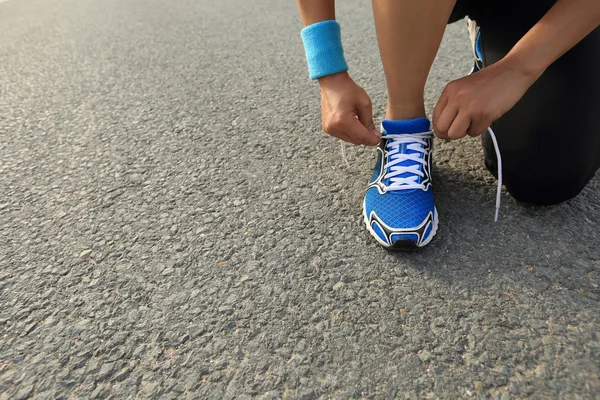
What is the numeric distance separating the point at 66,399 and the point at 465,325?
675 millimetres

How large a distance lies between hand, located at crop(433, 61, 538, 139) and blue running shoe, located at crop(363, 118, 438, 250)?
0.15m

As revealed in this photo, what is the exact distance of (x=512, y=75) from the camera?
3.17ft

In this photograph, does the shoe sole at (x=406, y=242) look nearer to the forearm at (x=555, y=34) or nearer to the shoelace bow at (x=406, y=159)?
the shoelace bow at (x=406, y=159)

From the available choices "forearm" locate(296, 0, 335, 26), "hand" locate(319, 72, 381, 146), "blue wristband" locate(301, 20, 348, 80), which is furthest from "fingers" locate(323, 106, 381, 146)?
"forearm" locate(296, 0, 335, 26)

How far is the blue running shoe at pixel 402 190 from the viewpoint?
1.02m

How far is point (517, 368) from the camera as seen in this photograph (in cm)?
79

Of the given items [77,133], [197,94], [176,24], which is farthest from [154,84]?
[176,24]

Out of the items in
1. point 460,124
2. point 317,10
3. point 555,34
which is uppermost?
point 317,10

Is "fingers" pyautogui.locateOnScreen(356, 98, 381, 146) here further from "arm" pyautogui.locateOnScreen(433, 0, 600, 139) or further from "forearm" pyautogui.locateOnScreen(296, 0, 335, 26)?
"forearm" pyautogui.locateOnScreen(296, 0, 335, 26)

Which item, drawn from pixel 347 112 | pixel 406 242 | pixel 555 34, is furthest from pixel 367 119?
pixel 555 34

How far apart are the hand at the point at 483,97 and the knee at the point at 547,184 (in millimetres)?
198

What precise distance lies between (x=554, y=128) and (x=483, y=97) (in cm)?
24

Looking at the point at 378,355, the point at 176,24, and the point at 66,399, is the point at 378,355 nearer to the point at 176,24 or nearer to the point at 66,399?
the point at 66,399

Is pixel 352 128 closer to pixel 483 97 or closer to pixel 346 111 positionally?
pixel 346 111
